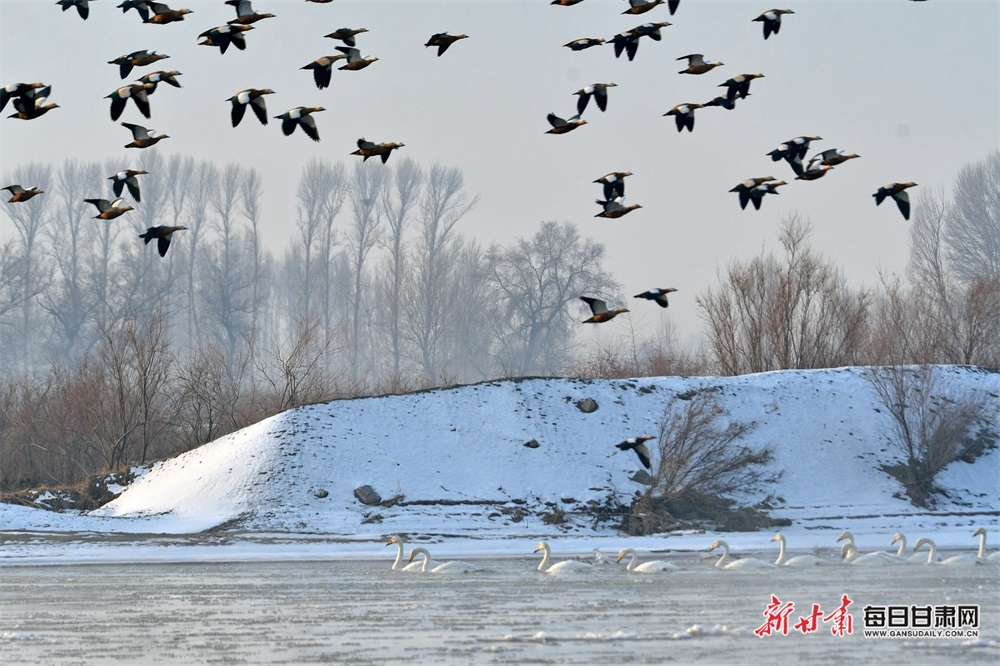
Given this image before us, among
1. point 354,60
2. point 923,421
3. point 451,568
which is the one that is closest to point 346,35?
point 354,60

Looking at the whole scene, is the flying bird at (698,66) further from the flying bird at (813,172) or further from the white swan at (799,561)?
the white swan at (799,561)

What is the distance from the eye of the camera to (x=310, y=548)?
23.9m

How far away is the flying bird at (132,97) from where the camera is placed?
15.6m

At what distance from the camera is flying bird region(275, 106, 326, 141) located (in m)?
15.5

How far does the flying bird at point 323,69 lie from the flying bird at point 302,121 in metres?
0.37

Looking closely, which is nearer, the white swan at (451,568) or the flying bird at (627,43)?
the flying bird at (627,43)

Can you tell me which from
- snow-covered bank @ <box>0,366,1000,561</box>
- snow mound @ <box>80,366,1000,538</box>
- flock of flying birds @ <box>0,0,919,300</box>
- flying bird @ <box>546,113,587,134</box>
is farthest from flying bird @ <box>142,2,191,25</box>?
snow mound @ <box>80,366,1000,538</box>

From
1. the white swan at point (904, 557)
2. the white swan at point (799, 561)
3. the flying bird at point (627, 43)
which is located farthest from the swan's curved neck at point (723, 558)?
the flying bird at point (627, 43)

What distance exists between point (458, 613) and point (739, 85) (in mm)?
8066

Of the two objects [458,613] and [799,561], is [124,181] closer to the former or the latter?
[458,613]

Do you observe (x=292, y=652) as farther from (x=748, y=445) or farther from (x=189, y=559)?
(x=748, y=445)

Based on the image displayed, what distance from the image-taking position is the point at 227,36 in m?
15.0

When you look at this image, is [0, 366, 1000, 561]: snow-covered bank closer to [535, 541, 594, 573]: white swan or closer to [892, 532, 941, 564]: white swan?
[892, 532, 941, 564]: white swan

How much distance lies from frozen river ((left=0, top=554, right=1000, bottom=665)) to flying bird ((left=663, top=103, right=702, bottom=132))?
6.70 meters
